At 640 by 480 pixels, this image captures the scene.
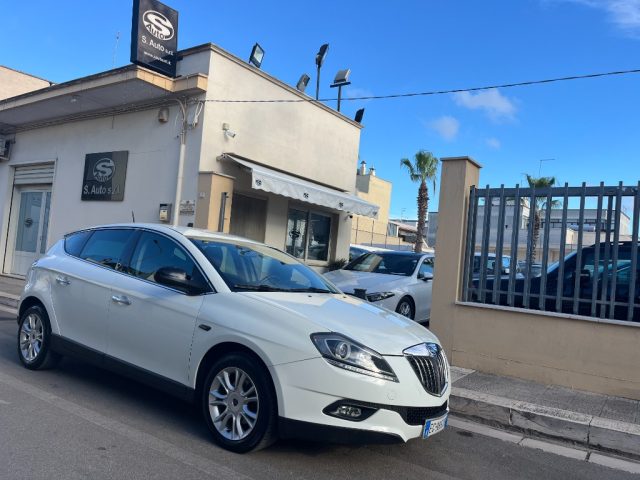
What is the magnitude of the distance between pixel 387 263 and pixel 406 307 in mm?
1114

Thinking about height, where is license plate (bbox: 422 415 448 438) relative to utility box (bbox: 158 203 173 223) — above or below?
below

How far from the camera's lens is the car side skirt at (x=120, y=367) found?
4.28 metres

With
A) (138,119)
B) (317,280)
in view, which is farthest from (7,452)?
(138,119)

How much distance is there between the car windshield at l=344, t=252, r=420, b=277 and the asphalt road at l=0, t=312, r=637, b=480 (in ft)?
18.0

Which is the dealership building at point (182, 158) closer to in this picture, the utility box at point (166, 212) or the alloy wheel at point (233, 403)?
the utility box at point (166, 212)

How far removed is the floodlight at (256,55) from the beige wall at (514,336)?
7.10 meters

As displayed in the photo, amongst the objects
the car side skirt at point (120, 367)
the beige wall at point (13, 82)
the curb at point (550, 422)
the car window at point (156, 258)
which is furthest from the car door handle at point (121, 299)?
the beige wall at point (13, 82)

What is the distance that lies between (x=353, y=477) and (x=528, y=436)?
220 cm

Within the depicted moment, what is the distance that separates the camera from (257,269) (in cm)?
488

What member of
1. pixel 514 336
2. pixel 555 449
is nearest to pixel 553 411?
pixel 555 449

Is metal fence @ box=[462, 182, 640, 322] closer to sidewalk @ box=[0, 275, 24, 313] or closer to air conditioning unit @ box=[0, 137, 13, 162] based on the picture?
sidewalk @ box=[0, 275, 24, 313]

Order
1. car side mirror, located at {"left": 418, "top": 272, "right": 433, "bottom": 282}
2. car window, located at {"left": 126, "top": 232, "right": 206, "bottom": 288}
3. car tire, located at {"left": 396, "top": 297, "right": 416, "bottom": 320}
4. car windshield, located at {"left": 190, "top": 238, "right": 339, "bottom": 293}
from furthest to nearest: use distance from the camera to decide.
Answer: car side mirror, located at {"left": 418, "top": 272, "right": 433, "bottom": 282} → car tire, located at {"left": 396, "top": 297, "right": 416, "bottom": 320} → car window, located at {"left": 126, "top": 232, "right": 206, "bottom": 288} → car windshield, located at {"left": 190, "top": 238, "right": 339, "bottom": 293}

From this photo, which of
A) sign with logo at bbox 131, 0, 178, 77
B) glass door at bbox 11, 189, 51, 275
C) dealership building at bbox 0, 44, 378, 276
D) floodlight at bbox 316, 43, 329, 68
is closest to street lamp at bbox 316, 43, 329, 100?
floodlight at bbox 316, 43, 329, 68

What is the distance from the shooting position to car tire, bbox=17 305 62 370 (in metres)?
5.68
